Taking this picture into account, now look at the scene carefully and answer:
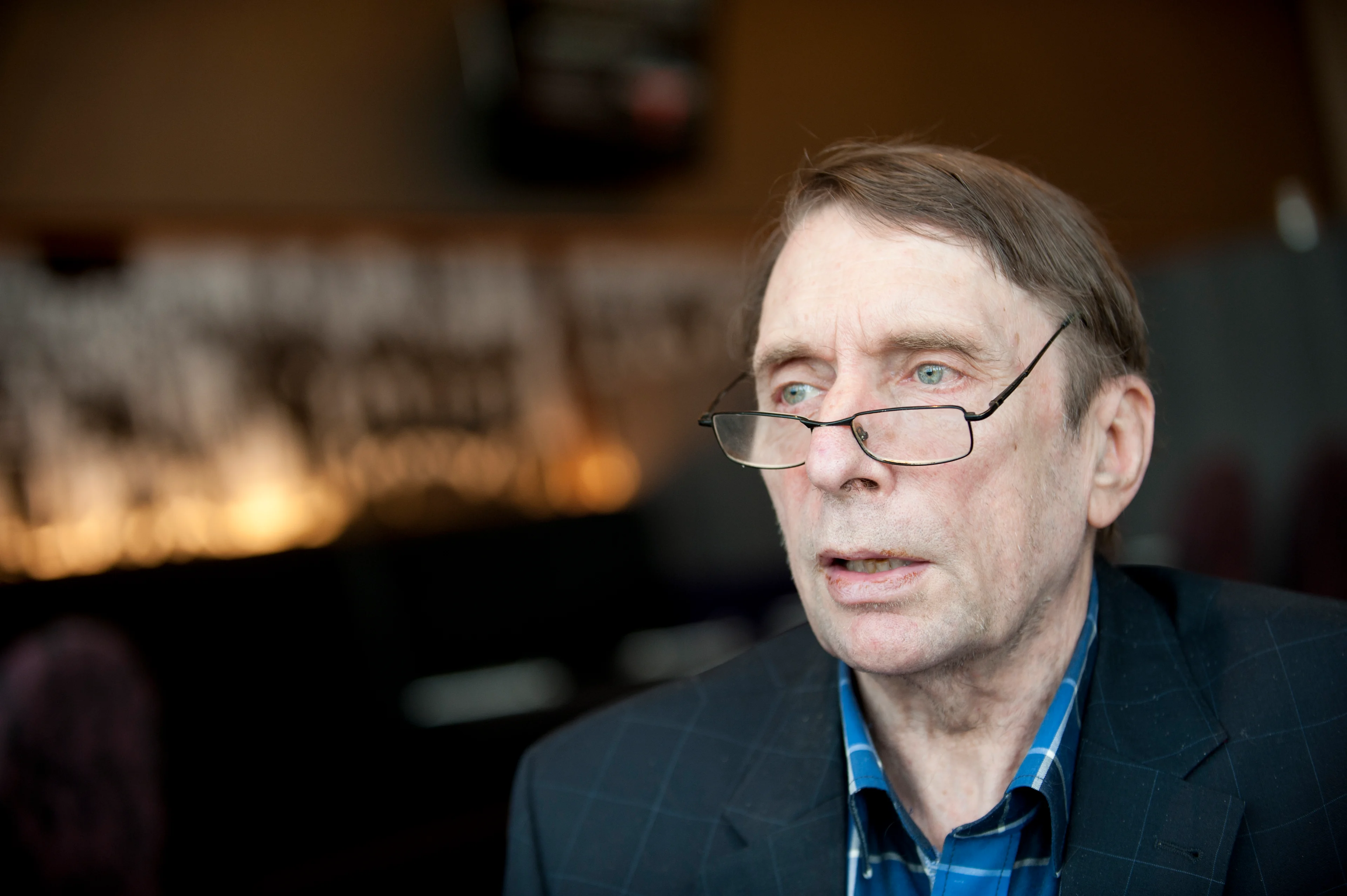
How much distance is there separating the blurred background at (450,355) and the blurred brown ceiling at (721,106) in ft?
0.04

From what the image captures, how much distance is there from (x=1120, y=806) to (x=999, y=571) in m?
0.28

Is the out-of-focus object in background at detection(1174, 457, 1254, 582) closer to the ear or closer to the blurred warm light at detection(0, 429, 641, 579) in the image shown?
the blurred warm light at detection(0, 429, 641, 579)

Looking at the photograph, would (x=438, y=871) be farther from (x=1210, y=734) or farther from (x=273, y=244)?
(x=1210, y=734)

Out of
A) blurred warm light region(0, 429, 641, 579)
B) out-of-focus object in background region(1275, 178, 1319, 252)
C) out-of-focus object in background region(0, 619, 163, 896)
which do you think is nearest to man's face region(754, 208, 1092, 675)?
out-of-focus object in background region(0, 619, 163, 896)

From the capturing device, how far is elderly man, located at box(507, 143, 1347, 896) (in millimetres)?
1035

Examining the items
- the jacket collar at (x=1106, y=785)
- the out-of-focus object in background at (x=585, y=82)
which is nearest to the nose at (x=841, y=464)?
the jacket collar at (x=1106, y=785)

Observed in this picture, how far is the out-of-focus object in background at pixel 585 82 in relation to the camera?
2.88 metres

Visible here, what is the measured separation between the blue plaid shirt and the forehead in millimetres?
442

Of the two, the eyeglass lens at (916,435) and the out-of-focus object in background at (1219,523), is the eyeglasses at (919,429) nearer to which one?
the eyeglass lens at (916,435)

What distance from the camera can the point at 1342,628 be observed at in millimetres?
1130

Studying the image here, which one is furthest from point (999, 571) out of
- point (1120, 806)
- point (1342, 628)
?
point (1342, 628)

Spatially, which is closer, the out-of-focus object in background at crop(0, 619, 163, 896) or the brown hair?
the brown hair

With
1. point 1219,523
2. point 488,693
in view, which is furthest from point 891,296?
point 1219,523

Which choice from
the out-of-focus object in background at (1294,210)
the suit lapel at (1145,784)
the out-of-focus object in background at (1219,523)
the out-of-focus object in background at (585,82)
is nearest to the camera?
the suit lapel at (1145,784)
